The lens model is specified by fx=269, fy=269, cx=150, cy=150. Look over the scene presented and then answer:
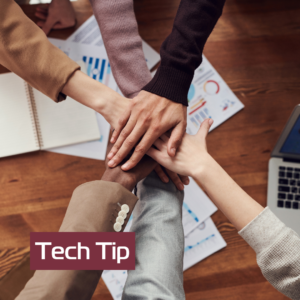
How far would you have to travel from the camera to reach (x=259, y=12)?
1.03 meters

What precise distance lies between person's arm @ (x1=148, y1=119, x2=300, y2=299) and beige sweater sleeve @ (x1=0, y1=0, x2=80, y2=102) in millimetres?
324

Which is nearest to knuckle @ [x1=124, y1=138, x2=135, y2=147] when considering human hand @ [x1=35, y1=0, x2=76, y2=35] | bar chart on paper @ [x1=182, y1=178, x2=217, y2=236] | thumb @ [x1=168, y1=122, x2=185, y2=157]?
thumb @ [x1=168, y1=122, x2=185, y2=157]

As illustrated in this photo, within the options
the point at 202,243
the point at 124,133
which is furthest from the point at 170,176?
the point at 202,243

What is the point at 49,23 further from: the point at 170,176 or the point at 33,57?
the point at 170,176

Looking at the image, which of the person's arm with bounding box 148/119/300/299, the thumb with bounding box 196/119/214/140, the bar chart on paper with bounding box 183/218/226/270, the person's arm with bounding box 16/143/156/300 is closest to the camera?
the person's arm with bounding box 16/143/156/300

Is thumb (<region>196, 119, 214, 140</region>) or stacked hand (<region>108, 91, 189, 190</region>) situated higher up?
stacked hand (<region>108, 91, 189, 190</region>)

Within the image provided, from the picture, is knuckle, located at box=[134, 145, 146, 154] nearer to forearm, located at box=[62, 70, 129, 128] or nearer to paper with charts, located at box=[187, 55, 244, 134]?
forearm, located at box=[62, 70, 129, 128]

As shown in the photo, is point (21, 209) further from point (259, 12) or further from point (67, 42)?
point (259, 12)

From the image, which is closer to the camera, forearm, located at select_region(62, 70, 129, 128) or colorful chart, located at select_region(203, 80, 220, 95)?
forearm, located at select_region(62, 70, 129, 128)

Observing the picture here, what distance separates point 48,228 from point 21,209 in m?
0.11

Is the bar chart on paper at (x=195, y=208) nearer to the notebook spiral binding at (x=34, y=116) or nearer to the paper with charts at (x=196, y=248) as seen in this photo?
the paper with charts at (x=196, y=248)

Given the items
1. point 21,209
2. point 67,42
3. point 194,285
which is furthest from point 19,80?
point 194,285

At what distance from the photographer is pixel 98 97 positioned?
0.78 m

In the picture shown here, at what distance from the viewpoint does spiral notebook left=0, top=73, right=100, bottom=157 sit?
2.96 ft
